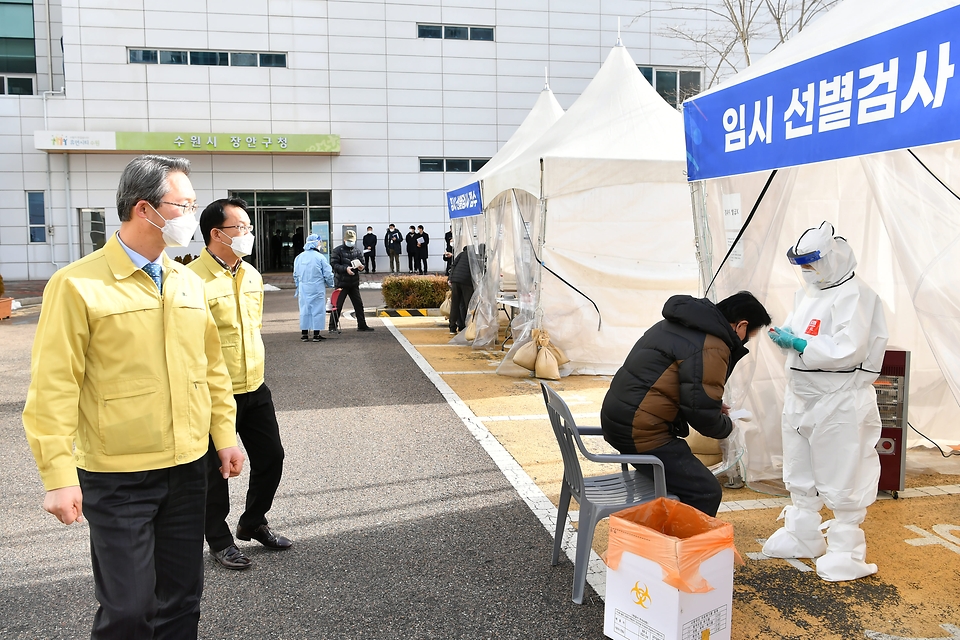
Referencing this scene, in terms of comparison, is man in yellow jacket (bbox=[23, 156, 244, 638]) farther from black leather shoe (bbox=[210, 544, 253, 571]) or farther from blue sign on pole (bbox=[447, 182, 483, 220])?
blue sign on pole (bbox=[447, 182, 483, 220])

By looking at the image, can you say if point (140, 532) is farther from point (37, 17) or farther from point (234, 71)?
point (37, 17)

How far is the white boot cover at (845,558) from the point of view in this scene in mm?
3684

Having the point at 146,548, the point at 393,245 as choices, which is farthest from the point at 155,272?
the point at 393,245

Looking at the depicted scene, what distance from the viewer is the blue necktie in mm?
2467

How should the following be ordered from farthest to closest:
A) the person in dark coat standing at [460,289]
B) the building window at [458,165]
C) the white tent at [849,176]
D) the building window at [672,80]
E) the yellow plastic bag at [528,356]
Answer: the building window at [672,80] → the building window at [458,165] → the person in dark coat standing at [460,289] → the yellow plastic bag at [528,356] → the white tent at [849,176]

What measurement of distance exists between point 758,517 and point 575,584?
1.66 metres

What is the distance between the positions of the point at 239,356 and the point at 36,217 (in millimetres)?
26863

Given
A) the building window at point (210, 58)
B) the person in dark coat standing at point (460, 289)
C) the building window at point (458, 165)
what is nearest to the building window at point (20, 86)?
the building window at point (210, 58)

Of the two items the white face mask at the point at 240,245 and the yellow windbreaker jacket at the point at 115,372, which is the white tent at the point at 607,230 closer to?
the white face mask at the point at 240,245

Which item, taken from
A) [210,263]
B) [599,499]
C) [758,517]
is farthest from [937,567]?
[210,263]

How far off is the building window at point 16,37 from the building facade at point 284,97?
6 cm

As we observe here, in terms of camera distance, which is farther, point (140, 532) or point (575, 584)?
point (575, 584)

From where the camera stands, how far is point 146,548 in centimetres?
236

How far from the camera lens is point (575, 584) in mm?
3492
